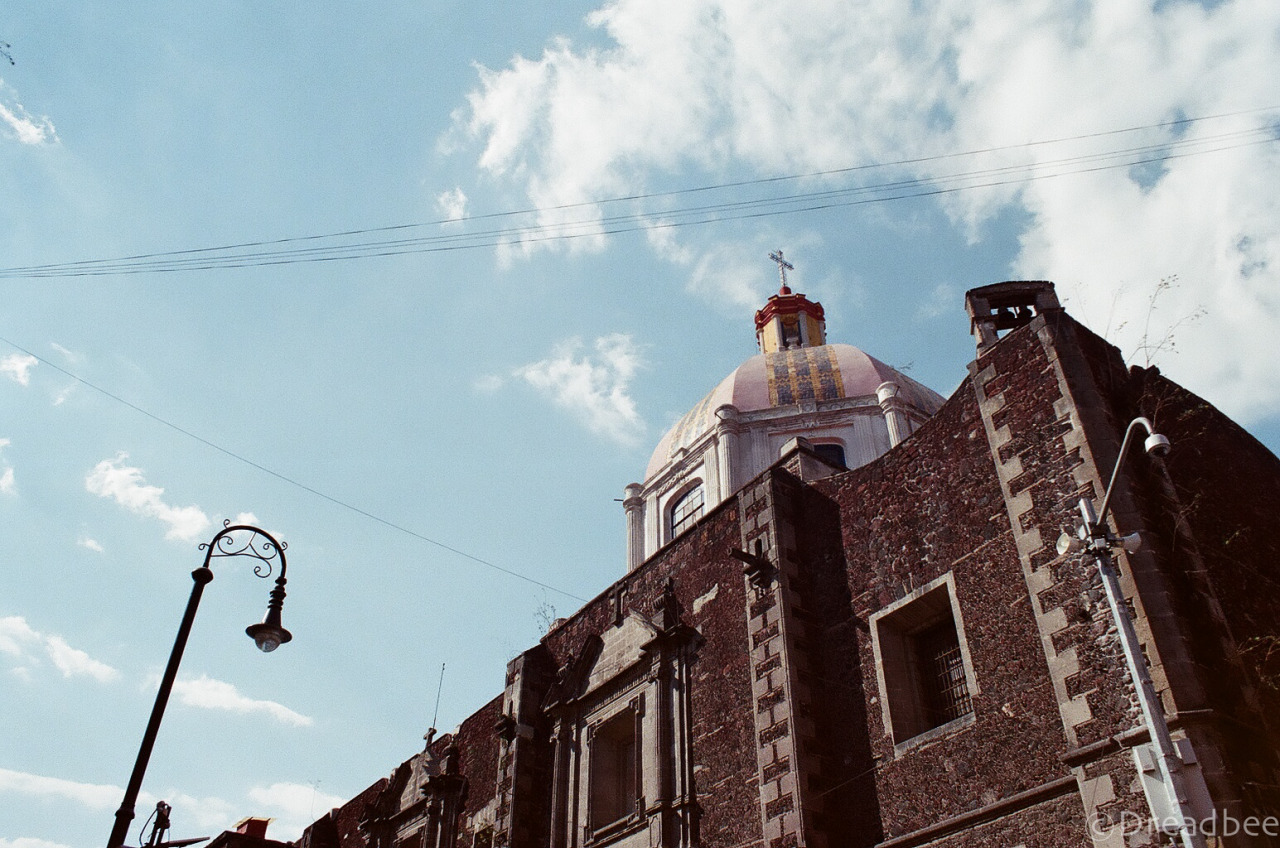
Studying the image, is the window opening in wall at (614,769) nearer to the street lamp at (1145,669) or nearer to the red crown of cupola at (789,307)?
the street lamp at (1145,669)

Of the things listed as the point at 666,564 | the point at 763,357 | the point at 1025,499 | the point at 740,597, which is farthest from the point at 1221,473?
the point at 763,357

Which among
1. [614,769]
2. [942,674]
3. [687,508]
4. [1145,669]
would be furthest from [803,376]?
[1145,669]

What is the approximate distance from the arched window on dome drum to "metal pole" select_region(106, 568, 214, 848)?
1565 cm

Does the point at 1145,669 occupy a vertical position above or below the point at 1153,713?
above

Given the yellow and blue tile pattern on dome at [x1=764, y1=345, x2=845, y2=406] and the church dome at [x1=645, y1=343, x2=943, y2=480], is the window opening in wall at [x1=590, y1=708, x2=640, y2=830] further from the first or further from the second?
the yellow and blue tile pattern on dome at [x1=764, y1=345, x2=845, y2=406]

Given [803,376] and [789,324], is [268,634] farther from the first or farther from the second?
[789,324]

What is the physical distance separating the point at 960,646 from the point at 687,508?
1426 centimetres

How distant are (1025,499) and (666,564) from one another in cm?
667

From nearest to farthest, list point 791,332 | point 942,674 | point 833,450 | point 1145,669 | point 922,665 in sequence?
point 1145,669 < point 942,674 < point 922,665 < point 833,450 < point 791,332

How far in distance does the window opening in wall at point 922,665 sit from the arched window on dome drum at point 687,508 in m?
12.3

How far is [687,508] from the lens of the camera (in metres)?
24.8

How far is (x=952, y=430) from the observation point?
39.8 feet

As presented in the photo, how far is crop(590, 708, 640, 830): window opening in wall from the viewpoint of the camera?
14.8m

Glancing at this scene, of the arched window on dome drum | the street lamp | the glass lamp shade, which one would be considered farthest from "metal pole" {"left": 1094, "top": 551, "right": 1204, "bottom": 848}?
the arched window on dome drum
